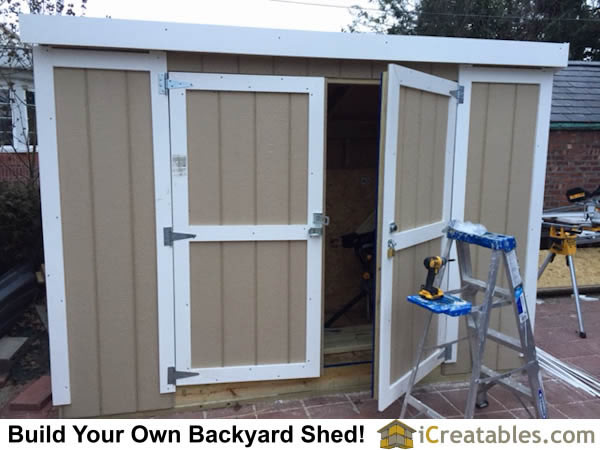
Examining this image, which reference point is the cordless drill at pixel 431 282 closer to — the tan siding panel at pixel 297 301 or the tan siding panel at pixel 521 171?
the tan siding panel at pixel 297 301

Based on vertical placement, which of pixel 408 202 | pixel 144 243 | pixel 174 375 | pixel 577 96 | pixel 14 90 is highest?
pixel 577 96

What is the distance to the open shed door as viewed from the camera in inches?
99.9

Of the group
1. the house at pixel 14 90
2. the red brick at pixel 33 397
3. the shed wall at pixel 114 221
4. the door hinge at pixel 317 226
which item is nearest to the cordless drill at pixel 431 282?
the shed wall at pixel 114 221

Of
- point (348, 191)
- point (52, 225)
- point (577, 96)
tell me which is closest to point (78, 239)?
point (52, 225)

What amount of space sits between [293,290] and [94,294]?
111cm

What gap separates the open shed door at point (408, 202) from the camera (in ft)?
8.32

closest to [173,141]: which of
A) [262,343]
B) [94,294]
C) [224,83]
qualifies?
[224,83]

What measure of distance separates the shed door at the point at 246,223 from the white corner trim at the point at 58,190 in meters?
0.06

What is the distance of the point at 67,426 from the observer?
2.71 m

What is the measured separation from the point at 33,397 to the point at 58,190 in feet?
4.37

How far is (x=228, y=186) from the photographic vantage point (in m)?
2.79

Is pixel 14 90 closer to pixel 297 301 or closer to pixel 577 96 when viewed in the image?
pixel 297 301

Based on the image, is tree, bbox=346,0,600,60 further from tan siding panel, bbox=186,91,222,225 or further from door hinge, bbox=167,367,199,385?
door hinge, bbox=167,367,199,385

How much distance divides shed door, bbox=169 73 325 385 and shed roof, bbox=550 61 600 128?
17.3 ft
